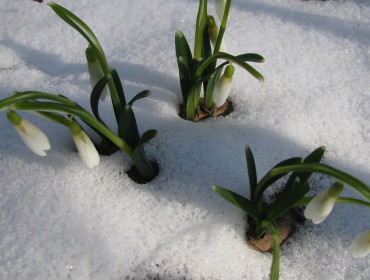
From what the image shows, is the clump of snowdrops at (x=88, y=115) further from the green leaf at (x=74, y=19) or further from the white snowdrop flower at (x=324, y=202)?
the white snowdrop flower at (x=324, y=202)

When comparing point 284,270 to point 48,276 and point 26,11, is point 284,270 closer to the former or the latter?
point 48,276

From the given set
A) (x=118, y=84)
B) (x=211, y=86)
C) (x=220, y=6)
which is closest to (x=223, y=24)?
(x=220, y=6)

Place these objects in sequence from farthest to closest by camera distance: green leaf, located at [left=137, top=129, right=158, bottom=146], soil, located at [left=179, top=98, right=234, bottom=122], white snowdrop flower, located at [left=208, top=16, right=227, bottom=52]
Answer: soil, located at [left=179, top=98, right=234, bottom=122] → white snowdrop flower, located at [left=208, top=16, right=227, bottom=52] → green leaf, located at [left=137, top=129, right=158, bottom=146]

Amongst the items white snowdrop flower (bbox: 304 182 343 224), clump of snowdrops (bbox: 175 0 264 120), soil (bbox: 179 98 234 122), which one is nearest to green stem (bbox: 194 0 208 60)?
clump of snowdrops (bbox: 175 0 264 120)

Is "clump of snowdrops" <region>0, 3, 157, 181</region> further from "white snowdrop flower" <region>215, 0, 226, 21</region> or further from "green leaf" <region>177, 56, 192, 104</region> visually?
"white snowdrop flower" <region>215, 0, 226, 21</region>

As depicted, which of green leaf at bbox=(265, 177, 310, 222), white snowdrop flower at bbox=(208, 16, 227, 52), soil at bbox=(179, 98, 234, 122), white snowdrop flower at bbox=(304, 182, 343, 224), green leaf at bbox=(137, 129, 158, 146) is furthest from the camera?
soil at bbox=(179, 98, 234, 122)

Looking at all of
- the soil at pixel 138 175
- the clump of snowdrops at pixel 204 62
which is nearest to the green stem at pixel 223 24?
the clump of snowdrops at pixel 204 62

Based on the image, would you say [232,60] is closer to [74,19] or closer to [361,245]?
[74,19]

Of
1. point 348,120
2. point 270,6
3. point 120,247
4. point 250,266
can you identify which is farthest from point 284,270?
point 270,6
